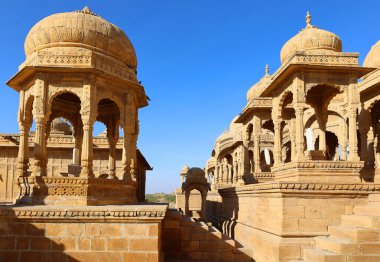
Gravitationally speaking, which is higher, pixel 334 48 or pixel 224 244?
pixel 334 48

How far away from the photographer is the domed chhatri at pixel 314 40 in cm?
1322

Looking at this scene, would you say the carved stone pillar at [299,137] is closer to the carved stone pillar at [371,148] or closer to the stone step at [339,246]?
the stone step at [339,246]

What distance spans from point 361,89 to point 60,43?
11.4m

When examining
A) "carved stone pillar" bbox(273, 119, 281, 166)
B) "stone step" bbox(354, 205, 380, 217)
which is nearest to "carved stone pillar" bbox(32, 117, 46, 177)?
"carved stone pillar" bbox(273, 119, 281, 166)

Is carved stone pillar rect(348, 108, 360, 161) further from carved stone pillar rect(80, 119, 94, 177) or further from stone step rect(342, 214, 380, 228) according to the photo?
carved stone pillar rect(80, 119, 94, 177)

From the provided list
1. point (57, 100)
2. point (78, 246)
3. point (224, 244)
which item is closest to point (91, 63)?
point (57, 100)

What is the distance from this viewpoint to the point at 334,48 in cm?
1333

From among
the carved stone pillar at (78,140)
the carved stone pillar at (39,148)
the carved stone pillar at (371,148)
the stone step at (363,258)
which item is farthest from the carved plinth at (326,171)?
the carved stone pillar at (78,140)

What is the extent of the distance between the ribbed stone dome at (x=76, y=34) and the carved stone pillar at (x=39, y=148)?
2.32 m

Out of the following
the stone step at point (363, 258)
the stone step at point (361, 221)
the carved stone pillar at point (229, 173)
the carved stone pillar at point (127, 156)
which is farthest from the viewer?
the carved stone pillar at point (229, 173)

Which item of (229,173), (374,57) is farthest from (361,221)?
(229,173)

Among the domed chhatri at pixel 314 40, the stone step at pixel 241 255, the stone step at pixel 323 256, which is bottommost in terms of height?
the stone step at pixel 241 255

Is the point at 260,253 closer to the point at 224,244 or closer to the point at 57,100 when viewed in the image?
the point at 224,244

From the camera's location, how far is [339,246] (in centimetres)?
786
